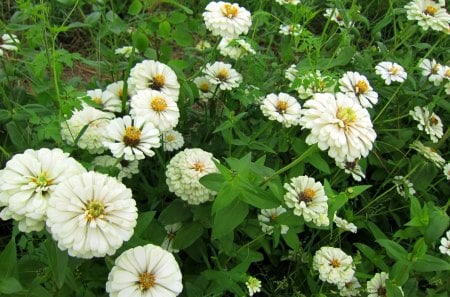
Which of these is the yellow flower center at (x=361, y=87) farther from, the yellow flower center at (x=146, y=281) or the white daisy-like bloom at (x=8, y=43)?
the white daisy-like bloom at (x=8, y=43)

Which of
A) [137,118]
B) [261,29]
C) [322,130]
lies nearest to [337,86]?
[322,130]

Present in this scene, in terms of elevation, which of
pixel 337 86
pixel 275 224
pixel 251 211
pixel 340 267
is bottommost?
pixel 340 267

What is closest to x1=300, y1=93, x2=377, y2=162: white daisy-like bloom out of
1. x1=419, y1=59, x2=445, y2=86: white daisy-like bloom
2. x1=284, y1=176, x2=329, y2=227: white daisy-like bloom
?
x1=284, y1=176, x2=329, y2=227: white daisy-like bloom

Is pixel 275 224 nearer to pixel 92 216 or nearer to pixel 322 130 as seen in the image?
pixel 322 130

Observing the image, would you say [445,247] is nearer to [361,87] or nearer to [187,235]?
[361,87]

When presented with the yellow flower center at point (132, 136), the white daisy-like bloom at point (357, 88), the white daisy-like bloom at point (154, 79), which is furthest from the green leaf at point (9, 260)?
the white daisy-like bloom at point (357, 88)

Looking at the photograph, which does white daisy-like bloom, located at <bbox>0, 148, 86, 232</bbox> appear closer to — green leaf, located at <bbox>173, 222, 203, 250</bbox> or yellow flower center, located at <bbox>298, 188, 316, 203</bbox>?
green leaf, located at <bbox>173, 222, 203, 250</bbox>
